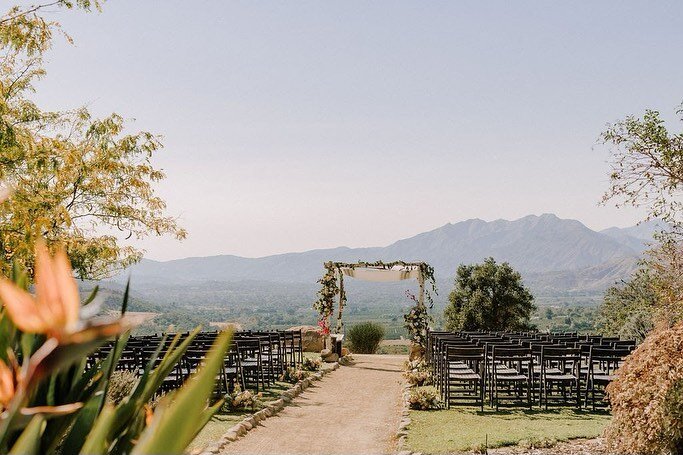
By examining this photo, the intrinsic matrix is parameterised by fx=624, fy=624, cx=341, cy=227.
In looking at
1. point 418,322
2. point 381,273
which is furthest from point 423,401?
point 381,273

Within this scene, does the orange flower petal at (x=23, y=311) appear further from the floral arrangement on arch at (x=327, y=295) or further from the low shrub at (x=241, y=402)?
the floral arrangement on arch at (x=327, y=295)

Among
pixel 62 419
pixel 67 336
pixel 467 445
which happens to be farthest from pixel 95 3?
pixel 67 336

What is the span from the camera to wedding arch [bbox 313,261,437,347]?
17.3 metres

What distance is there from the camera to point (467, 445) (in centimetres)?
677

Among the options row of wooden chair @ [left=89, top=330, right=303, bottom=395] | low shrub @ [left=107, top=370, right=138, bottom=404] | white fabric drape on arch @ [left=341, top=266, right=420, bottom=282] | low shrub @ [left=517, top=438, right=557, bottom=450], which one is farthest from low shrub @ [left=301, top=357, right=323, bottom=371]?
low shrub @ [left=517, top=438, right=557, bottom=450]

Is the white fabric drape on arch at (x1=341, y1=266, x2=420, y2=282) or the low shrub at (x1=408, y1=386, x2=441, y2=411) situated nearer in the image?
the low shrub at (x1=408, y1=386, x2=441, y2=411)

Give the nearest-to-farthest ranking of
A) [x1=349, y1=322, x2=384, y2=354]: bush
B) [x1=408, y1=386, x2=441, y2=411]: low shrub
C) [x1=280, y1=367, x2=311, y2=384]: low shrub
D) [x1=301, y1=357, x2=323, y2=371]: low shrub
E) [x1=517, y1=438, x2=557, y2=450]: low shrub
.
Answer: [x1=517, y1=438, x2=557, y2=450]: low shrub
[x1=408, y1=386, x2=441, y2=411]: low shrub
[x1=280, y1=367, x2=311, y2=384]: low shrub
[x1=301, y1=357, x2=323, y2=371]: low shrub
[x1=349, y1=322, x2=384, y2=354]: bush

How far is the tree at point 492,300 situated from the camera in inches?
1009

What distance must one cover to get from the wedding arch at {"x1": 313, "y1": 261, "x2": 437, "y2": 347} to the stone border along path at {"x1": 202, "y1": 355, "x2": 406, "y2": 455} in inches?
121

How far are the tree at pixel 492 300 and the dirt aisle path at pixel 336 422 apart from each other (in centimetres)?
1185

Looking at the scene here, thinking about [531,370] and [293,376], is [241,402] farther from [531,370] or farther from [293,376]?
[531,370]

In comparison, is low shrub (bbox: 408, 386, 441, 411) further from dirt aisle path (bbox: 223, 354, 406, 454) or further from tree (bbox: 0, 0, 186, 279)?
tree (bbox: 0, 0, 186, 279)

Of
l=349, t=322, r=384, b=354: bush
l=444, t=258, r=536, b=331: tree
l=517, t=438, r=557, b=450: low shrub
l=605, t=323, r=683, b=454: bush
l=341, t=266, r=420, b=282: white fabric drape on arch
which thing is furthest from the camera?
l=444, t=258, r=536, b=331: tree

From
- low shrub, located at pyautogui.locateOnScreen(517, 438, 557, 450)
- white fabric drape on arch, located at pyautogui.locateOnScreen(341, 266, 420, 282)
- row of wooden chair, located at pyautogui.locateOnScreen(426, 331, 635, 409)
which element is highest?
white fabric drape on arch, located at pyautogui.locateOnScreen(341, 266, 420, 282)
